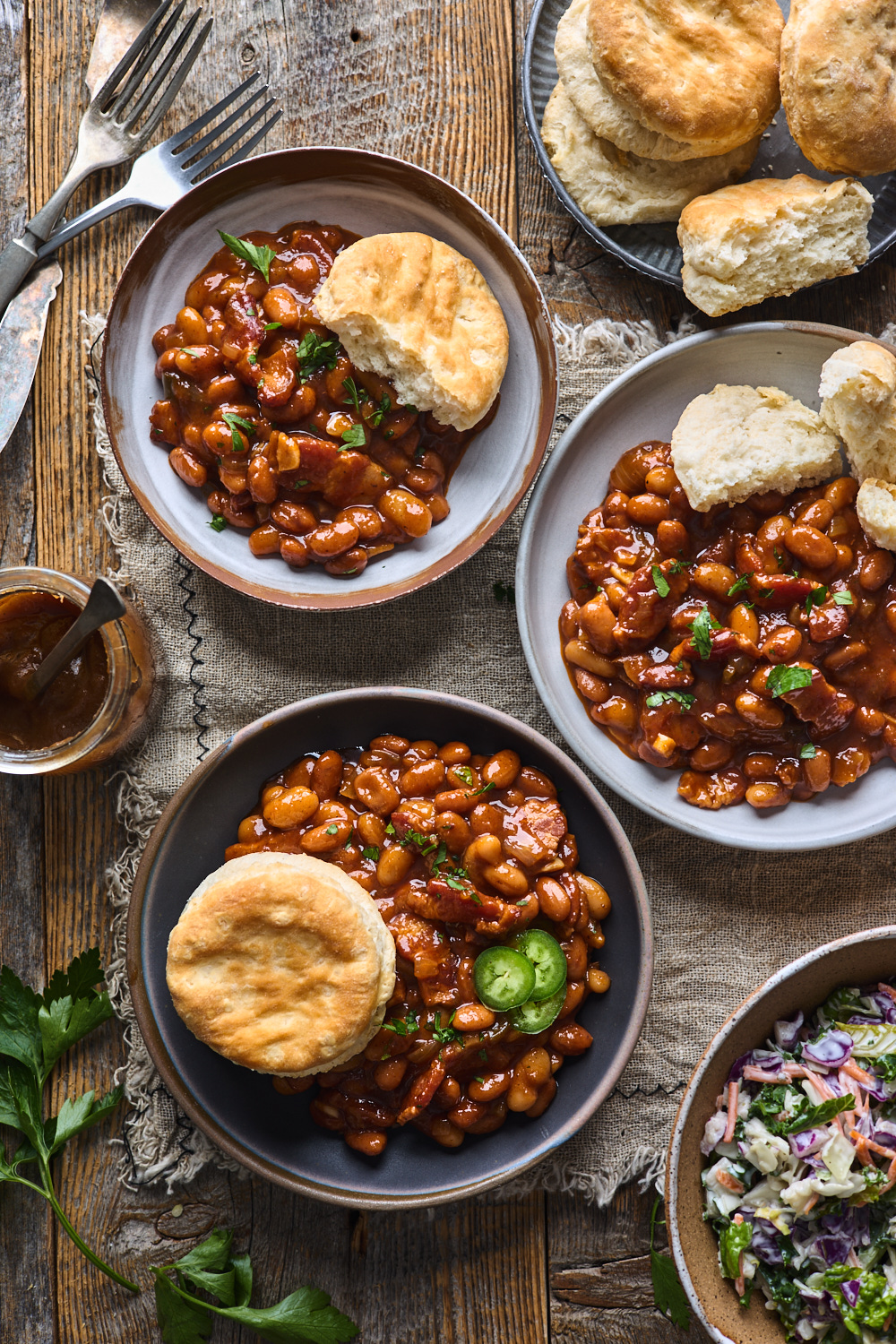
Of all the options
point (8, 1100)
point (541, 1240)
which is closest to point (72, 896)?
point (8, 1100)

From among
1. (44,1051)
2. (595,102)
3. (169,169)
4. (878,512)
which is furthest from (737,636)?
(44,1051)

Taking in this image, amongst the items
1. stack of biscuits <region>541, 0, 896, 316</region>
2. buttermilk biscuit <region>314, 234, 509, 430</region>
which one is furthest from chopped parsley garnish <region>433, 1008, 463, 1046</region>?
stack of biscuits <region>541, 0, 896, 316</region>

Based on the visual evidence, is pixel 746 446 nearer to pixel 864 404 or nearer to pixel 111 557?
pixel 864 404

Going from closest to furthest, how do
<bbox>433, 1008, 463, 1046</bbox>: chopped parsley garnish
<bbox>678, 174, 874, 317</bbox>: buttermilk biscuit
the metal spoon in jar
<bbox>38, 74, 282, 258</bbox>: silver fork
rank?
the metal spoon in jar → <bbox>433, 1008, 463, 1046</bbox>: chopped parsley garnish → <bbox>678, 174, 874, 317</bbox>: buttermilk biscuit → <bbox>38, 74, 282, 258</bbox>: silver fork

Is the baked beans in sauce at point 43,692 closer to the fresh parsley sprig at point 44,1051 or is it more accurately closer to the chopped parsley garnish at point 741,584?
the fresh parsley sprig at point 44,1051

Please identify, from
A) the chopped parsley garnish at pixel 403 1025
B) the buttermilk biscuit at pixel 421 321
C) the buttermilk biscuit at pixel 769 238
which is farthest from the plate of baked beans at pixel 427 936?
the buttermilk biscuit at pixel 769 238

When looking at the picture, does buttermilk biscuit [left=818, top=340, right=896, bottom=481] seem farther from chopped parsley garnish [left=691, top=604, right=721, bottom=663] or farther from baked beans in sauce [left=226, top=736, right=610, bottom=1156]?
baked beans in sauce [left=226, top=736, right=610, bottom=1156]
